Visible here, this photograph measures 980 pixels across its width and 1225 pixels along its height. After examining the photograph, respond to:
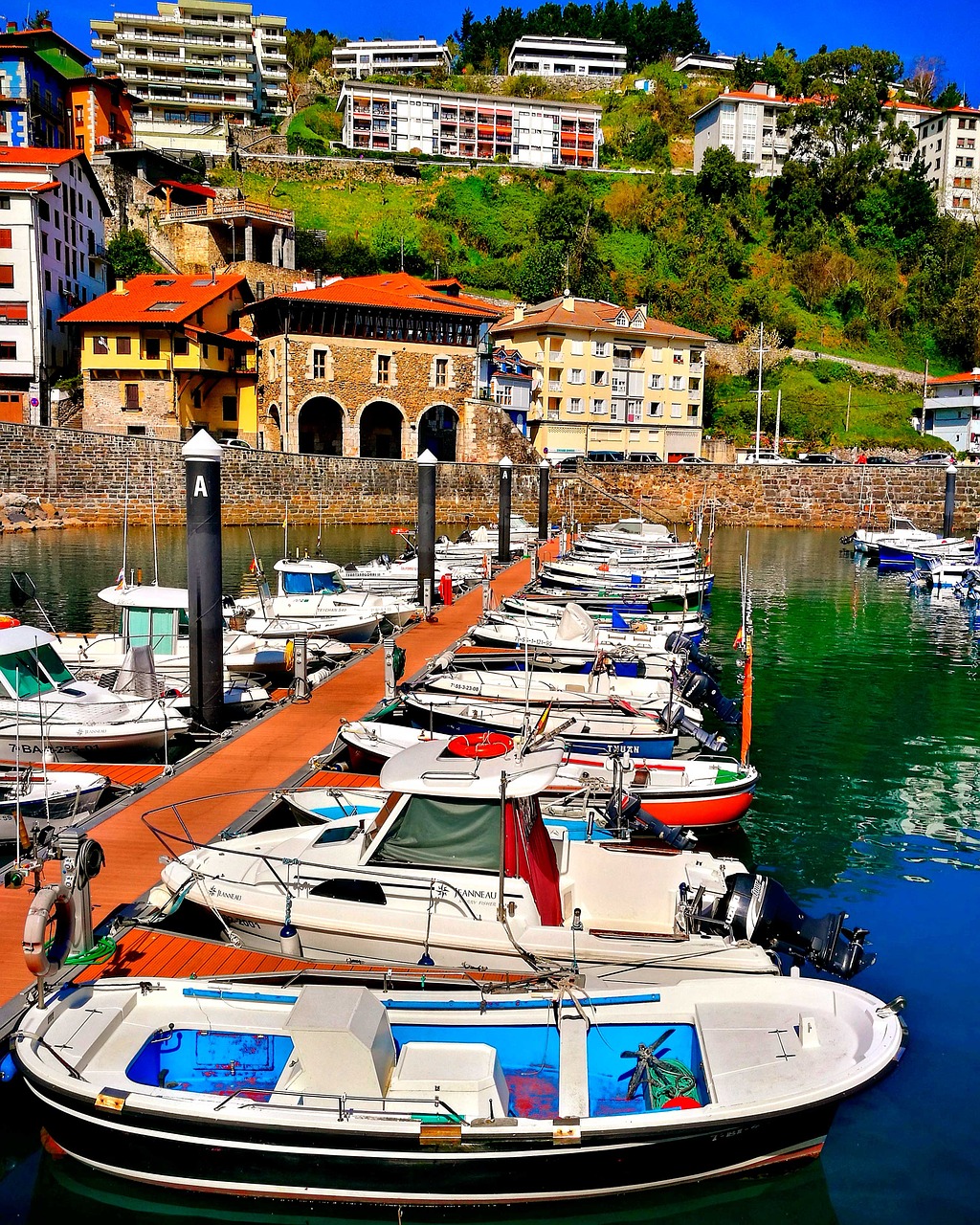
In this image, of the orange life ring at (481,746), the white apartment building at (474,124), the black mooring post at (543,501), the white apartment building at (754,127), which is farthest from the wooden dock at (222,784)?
the white apartment building at (474,124)

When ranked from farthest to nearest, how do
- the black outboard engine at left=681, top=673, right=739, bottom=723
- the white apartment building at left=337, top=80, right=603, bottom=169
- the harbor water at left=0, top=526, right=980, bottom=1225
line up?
the white apartment building at left=337, top=80, right=603, bottom=169
the black outboard engine at left=681, top=673, right=739, bottom=723
the harbor water at left=0, top=526, right=980, bottom=1225

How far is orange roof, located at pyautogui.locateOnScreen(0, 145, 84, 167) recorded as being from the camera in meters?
63.0

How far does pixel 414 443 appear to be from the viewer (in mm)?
69688

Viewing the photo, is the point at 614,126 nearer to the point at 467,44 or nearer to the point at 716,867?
the point at 467,44

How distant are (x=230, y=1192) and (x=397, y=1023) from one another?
1.58 meters

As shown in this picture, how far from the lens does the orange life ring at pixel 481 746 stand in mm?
11359

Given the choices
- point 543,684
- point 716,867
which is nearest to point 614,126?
point 543,684

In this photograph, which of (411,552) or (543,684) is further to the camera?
(411,552)

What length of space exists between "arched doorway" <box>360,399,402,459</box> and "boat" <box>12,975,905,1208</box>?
64.3 metres

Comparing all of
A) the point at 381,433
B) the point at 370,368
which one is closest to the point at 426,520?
the point at 370,368

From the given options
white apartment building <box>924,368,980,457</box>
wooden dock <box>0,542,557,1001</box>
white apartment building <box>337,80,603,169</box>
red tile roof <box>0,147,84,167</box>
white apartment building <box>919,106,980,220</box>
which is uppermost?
white apartment building <box>337,80,603,169</box>

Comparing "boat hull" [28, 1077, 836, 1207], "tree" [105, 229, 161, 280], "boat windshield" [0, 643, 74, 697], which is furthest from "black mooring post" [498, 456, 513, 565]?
"tree" [105, 229, 161, 280]

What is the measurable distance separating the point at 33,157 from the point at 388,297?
73.5 feet

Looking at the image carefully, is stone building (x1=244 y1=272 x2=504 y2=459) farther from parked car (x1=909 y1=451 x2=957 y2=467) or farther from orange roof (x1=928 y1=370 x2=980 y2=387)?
orange roof (x1=928 y1=370 x2=980 y2=387)
